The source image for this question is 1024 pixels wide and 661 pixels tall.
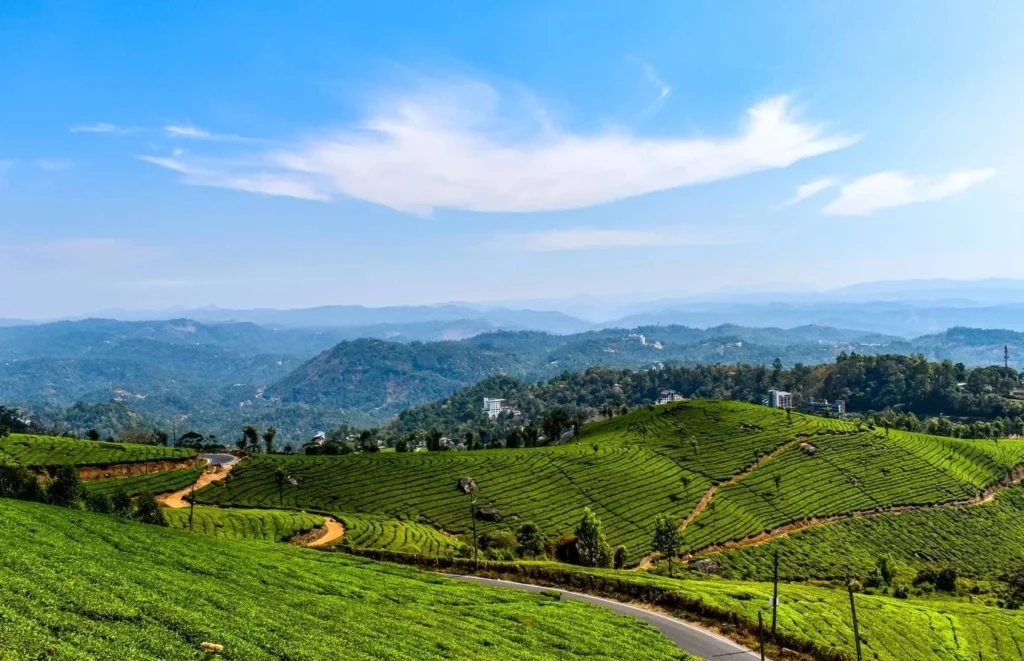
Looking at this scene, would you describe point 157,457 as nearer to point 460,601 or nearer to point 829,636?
point 460,601

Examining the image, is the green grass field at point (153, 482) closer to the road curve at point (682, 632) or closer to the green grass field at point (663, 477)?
the green grass field at point (663, 477)

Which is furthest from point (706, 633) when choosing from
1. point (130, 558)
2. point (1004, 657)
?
point (130, 558)

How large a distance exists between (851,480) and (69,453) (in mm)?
137913

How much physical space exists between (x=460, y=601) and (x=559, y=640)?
7.37 metres

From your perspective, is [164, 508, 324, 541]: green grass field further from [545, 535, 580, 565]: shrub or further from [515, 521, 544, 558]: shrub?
[545, 535, 580, 565]: shrub

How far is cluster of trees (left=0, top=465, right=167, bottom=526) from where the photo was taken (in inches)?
1791

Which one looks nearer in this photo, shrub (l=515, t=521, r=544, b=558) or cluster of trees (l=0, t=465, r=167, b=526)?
cluster of trees (l=0, t=465, r=167, b=526)

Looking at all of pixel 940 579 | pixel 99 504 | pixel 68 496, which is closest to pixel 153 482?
pixel 99 504

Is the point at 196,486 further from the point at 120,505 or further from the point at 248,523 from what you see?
the point at 120,505

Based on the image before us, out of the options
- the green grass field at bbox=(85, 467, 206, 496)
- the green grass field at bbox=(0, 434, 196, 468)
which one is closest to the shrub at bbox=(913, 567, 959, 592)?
the green grass field at bbox=(85, 467, 206, 496)

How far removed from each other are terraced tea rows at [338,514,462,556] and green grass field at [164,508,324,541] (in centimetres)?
528

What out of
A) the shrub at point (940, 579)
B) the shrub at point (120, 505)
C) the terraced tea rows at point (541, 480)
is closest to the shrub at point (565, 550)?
the terraced tea rows at point (541, 480)

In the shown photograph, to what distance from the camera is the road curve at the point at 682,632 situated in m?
35.7

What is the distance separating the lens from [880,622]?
1945 inches
